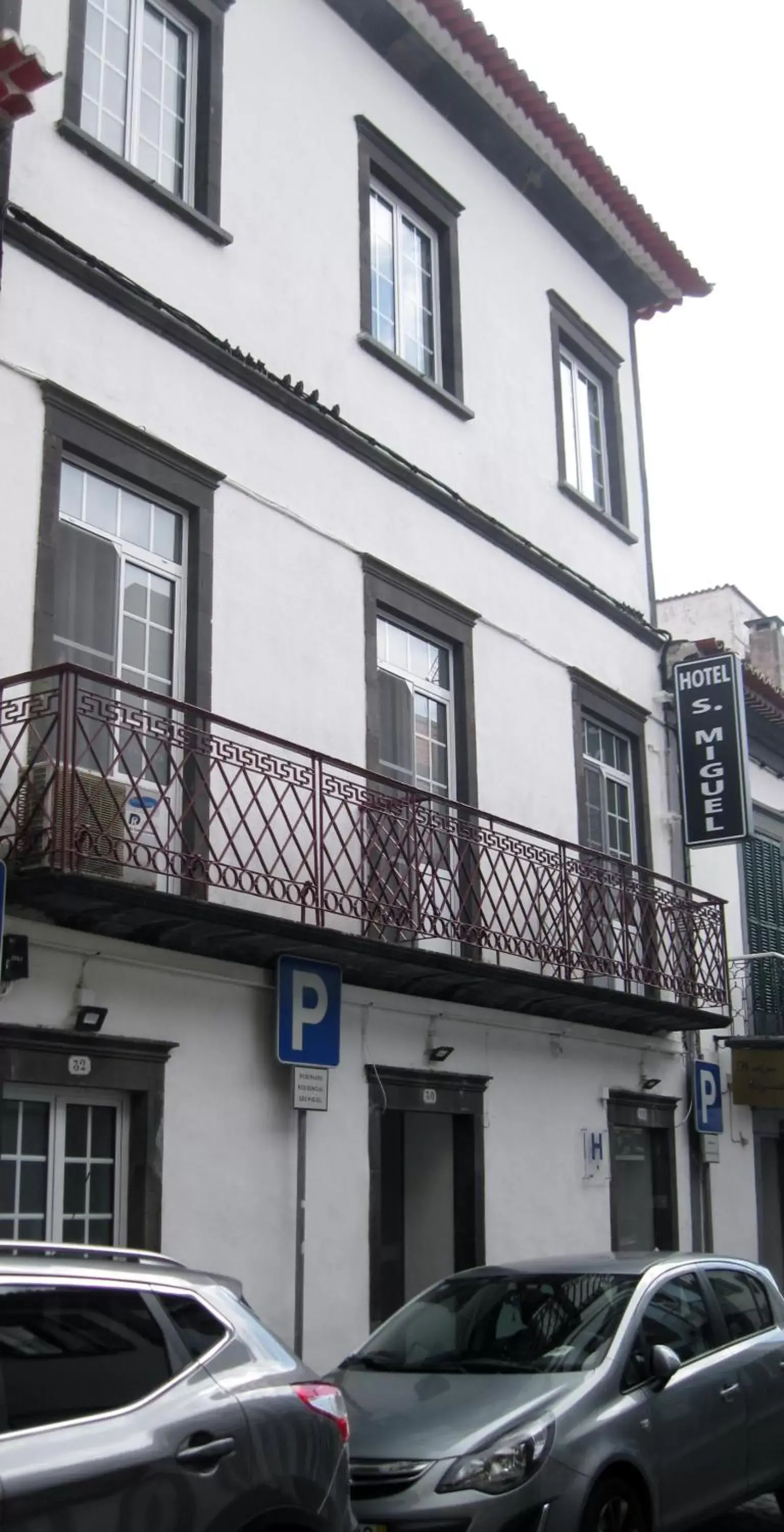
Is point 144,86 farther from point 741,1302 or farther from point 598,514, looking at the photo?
point 741,1302

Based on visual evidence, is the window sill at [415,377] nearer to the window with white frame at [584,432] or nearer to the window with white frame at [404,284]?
the window with white frame at [404,284]

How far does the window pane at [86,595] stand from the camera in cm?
1009

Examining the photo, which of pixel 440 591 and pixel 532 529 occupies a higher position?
pixel 532 529

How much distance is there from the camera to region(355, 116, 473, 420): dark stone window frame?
1342 centimetres

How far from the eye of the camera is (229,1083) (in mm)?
10367

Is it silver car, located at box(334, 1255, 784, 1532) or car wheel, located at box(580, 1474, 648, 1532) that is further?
car wheel, located at box(580, 1474, 648, 1532)

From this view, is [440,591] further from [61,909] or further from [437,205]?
[61,909]

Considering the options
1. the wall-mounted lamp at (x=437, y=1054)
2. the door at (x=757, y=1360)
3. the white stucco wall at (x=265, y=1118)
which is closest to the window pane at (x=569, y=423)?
the white stucco wall at (x=265, y=1118)

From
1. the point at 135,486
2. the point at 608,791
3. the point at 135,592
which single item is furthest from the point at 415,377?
the point at 608,791

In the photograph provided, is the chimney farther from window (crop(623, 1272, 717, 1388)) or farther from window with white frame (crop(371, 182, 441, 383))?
window (crop(623, 1272, 717, 1388))

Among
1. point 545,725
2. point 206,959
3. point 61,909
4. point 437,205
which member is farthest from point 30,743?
point 437,205

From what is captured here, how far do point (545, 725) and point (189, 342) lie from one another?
5.25 meters

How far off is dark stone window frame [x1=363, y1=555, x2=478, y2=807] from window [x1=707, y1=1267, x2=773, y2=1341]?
4.42 meters

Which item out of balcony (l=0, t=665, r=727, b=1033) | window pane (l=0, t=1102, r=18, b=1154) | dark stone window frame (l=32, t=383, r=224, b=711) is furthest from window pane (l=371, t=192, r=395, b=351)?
window pane (l=0, t=1102, r=18, b=1154)
